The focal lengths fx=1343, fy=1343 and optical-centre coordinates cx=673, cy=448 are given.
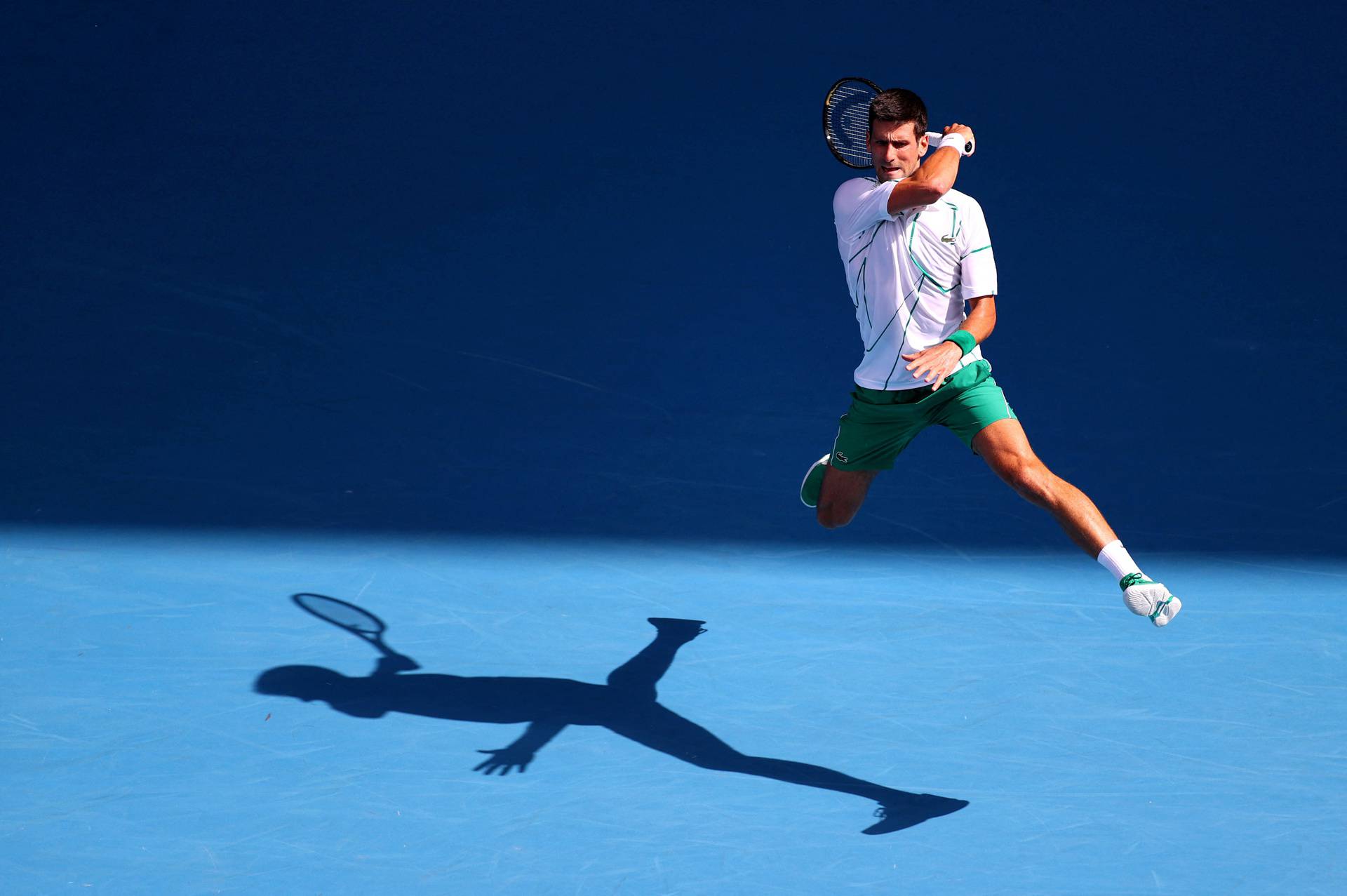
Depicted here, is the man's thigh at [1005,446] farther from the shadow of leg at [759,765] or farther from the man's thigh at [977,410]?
the shadow of leg at [759,765]

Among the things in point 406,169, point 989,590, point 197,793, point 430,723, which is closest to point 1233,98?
point 989,590

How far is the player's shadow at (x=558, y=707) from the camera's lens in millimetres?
3729

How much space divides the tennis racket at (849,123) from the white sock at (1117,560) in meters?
1.40

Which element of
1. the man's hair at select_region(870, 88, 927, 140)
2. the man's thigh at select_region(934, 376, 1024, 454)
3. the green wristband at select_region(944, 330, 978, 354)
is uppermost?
the man's hair at select_region(870, 88, 927, 140)

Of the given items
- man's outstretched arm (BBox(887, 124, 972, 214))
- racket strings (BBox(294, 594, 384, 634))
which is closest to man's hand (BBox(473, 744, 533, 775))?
racket strings (BBox(294, 594, 384, 634))

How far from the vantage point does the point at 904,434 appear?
4.23m

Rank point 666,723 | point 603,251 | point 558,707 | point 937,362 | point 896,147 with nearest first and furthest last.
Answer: point 937,362 < point 896,147 < point 666,723 < point 558,707 < point 603,251

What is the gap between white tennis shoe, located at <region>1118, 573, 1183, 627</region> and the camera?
3.48 metres

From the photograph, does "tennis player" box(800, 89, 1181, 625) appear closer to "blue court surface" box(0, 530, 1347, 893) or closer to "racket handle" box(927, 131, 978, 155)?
"racket handle" box(927, 131, 978, 155)

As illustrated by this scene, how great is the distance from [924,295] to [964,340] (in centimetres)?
26

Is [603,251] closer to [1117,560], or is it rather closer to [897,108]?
[897,108]


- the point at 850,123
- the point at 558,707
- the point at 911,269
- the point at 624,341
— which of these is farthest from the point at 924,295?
the point at 624,341

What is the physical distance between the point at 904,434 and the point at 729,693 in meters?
1.00

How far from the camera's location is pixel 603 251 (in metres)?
6.59
